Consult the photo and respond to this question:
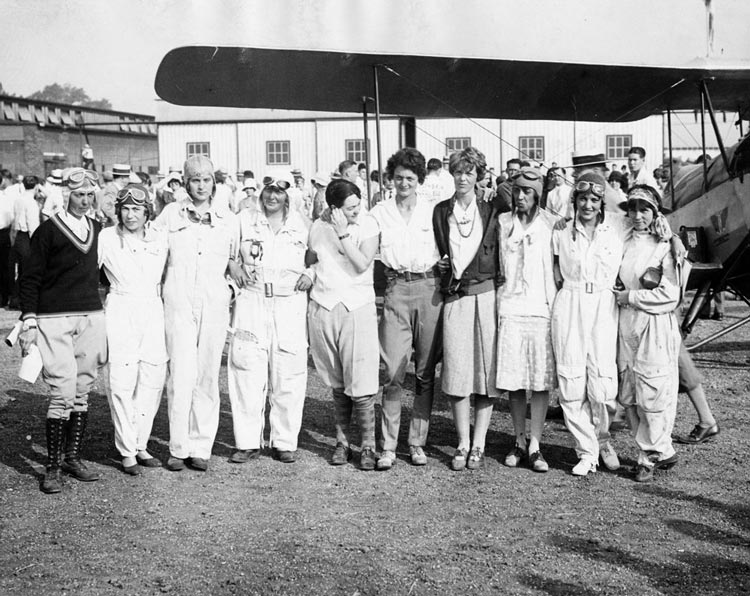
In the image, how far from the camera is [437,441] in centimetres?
655

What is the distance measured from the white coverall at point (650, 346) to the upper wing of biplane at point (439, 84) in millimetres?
4052

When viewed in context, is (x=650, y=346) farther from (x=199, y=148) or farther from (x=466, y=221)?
(x=199, y=148)

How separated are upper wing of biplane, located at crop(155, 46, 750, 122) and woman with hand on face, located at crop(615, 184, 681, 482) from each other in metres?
3.93

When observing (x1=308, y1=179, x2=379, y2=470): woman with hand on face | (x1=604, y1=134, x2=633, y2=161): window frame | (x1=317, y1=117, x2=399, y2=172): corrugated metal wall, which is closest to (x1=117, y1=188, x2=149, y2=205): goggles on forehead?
(x1=308, y1=179, x2=379, y2=470): woman with hand on face

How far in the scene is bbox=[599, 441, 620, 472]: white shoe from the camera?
225 inches

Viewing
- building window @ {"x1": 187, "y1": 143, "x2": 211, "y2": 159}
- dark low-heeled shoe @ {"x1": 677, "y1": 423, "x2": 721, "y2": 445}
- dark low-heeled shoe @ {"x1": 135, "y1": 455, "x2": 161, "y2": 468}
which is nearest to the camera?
dark low-heeled shoe @ {"x1": 135, "y1": 455, "x2": 161, "y2": 468}

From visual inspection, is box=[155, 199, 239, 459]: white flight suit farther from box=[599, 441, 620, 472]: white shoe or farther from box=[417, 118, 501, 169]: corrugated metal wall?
box=[417, 118, 501, 169]: corrugated metal wall

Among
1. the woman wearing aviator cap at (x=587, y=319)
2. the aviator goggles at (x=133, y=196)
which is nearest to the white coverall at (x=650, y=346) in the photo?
the woman wearing aviator cap at (x=587, y=319)

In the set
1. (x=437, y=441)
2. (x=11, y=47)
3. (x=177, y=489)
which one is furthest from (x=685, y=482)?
(x=11, y=47)

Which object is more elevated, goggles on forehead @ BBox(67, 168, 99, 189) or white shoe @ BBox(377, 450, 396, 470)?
goggles on forehead @ BBox(67, 168, 99, 189)

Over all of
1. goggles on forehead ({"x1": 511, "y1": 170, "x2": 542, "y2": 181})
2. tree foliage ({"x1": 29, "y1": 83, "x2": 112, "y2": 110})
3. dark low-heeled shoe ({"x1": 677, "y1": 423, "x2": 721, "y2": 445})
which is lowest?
dark low-heeled shoe ({"x1": 677, "y1": 423, "x2": 721, "y2": 445})

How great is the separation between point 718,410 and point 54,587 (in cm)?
548

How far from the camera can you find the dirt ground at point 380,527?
398 cm

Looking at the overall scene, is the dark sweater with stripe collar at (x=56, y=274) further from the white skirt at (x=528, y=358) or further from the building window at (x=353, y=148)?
the building window at (x=353, y=148)
